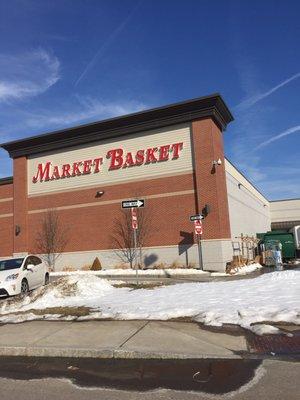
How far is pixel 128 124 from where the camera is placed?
33.8 m

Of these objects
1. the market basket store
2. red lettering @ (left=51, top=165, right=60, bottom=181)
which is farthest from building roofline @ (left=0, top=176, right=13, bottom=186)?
red lettering @ (left=51, top=165, right=60, bottom=181)

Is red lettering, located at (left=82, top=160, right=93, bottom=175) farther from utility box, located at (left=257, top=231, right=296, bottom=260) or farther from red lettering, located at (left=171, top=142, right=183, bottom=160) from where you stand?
utility box, located at (left=257, top=231, right=296, bottom=260)

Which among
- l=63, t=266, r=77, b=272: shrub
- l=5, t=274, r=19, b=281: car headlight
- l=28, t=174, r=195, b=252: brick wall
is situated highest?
l=28, t=174, r=195, b=252: brick wall

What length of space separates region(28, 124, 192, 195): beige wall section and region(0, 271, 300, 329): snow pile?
1657 cm

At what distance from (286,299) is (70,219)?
26162 mm

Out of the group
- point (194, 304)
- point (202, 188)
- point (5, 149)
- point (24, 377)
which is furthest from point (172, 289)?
point (5, 149)

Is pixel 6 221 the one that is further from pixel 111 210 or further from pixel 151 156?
pixel 151 156

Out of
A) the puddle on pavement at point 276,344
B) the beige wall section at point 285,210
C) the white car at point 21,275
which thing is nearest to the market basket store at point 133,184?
the white car at point 21,275

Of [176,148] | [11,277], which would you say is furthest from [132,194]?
[11,277]

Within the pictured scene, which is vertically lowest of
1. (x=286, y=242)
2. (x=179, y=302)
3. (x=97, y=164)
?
(x=179, y=302)

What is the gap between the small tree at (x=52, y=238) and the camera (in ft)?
119

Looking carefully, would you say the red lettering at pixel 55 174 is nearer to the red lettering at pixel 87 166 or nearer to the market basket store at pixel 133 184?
the market basket store at pixel 133 184

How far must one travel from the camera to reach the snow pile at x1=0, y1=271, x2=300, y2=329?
9945 mm

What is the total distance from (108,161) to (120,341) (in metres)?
27.0
